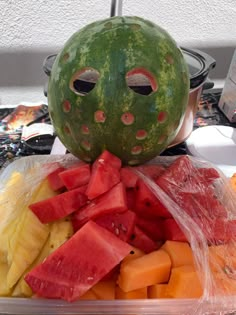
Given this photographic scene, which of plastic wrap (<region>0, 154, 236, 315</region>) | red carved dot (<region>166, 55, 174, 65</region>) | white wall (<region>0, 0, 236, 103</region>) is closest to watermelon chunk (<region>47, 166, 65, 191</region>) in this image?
plastic wrap (<region>0, 154, 236, 315</region>)

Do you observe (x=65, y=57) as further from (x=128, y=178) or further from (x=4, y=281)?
(x=4, y=281)

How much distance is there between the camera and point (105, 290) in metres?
0.57

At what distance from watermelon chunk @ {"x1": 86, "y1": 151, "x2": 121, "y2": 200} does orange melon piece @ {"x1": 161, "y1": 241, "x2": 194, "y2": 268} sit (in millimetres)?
116

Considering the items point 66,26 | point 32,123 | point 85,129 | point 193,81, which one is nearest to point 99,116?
point 85,129

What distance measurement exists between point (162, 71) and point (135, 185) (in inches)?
6.8

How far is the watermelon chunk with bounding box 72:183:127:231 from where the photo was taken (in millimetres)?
583

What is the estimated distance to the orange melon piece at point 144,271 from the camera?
0.54m

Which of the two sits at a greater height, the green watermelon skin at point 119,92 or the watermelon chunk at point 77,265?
the green watermelon skin at point 119,92

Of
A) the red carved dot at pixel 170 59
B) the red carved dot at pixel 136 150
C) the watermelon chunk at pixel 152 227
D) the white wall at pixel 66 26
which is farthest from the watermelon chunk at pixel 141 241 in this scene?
the white wall at pixel 66 26

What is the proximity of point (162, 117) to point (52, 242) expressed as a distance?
24cm

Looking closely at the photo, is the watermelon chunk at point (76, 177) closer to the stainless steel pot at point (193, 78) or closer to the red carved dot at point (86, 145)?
the red carved dot at point (86, 145)

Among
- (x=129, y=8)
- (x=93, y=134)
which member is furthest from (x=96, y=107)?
(x=129, y=8)

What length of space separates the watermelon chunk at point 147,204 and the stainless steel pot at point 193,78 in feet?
1.17

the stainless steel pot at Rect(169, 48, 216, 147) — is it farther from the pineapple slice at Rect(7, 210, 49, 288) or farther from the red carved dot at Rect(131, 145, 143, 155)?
the pineapple slice at Rect(7, 210, 49, 288)
